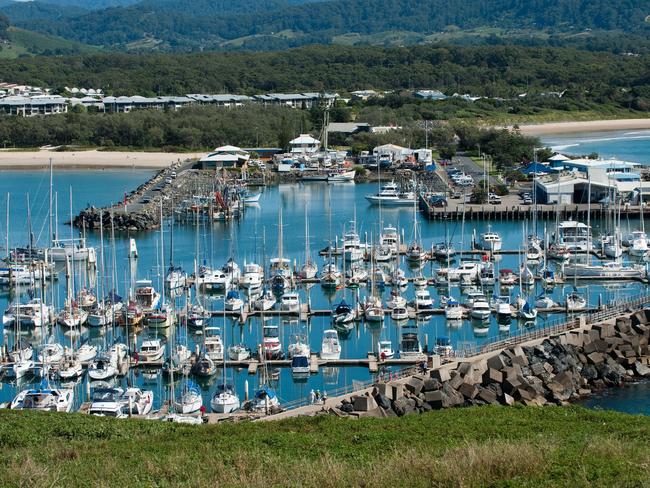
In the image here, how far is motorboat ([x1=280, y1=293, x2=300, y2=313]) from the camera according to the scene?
2593 cm

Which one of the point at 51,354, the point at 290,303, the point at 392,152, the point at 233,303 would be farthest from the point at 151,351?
the point at 392,152

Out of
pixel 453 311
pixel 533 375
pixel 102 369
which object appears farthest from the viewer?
pixel 453 311

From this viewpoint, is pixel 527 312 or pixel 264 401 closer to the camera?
pixel 264 401

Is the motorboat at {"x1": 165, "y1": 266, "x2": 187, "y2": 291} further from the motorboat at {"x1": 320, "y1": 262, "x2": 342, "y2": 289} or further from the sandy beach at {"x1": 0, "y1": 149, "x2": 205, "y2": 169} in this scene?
the sandy beach at {"x1": 0, "y1": 149, "x2": 205, "y2": 169}

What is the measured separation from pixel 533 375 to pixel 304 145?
39725 mm

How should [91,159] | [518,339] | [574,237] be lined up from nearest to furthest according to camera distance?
[518,339] < [574,237] < [91,159]

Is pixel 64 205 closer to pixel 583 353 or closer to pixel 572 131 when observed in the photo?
pixel 583 353

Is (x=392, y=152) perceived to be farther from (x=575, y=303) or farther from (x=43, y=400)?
(x=43, y=400)

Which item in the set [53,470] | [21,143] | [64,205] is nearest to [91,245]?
[64,205]

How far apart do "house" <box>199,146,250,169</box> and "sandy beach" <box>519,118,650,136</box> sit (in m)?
21.4

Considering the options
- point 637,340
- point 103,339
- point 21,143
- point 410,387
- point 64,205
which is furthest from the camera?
point 21,143

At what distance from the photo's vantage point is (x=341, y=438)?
43.5ft

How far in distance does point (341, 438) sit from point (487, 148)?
43.7 meters

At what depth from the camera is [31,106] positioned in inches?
2835
